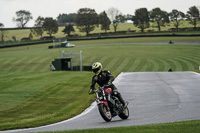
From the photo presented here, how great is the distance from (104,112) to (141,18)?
152404 mm

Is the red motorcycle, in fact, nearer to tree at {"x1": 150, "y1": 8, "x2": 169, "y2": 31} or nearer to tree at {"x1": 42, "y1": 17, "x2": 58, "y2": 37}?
tree at {"x1": 150, "y1": 8, "x2": 169, "y2": 31}

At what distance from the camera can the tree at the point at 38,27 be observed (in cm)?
16562

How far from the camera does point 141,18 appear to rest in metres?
164

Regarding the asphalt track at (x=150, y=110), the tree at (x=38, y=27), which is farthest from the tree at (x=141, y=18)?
the asphalt track at (x=150, y=110)

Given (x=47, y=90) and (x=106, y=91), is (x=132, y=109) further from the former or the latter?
(x=47, y=90)

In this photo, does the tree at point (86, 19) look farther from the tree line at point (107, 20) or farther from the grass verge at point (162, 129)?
the grass verge at point (162, 129)

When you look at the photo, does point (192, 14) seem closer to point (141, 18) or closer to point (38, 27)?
point (141, 18)

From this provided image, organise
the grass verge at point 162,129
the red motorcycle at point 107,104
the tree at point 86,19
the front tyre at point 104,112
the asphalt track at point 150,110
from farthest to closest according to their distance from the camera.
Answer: the tree at point 86,19 < the asphalt track at point 150,110 < the red motorcycle at point 107,104 < the front tyre at point 104,112 < the grass verge at point 162,129

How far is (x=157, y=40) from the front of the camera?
10262cm

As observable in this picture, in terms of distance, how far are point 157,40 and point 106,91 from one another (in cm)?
9016

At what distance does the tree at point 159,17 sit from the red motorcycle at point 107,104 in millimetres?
152790

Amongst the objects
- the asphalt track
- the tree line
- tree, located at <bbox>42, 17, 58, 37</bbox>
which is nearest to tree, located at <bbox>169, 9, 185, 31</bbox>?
the tree line

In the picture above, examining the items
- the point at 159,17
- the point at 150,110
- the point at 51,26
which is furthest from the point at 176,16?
the point at 150,110

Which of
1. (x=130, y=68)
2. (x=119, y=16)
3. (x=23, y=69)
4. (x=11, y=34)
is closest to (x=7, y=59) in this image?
(x=23, y=69)
